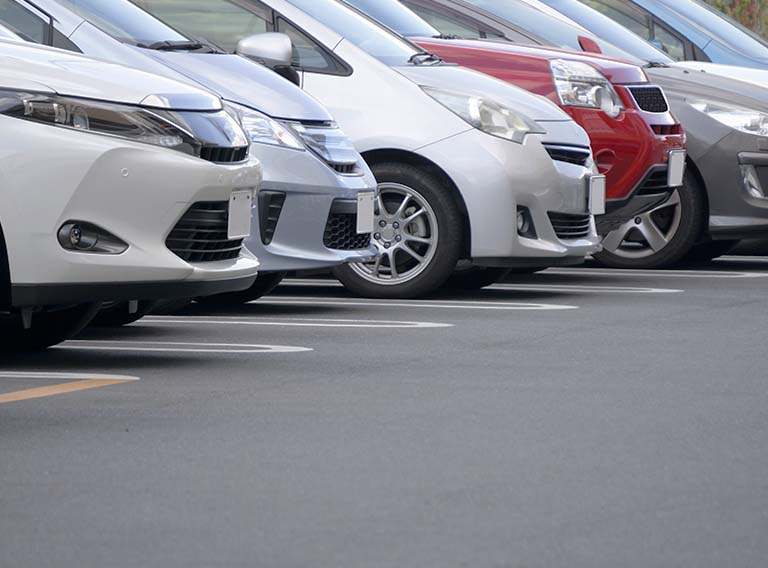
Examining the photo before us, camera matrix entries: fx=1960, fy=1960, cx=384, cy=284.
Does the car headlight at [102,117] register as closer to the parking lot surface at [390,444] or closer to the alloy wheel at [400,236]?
the parking lot surface at [390,444]

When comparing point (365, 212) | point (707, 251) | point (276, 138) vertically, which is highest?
point (276, 138)

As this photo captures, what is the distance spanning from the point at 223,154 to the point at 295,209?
5.62ft

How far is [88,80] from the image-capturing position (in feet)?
23.1

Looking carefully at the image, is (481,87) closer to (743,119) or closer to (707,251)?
(743,119)

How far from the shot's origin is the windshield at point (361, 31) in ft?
35.6

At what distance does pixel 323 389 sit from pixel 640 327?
2617mm

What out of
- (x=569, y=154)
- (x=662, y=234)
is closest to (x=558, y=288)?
(x=569, y=154)

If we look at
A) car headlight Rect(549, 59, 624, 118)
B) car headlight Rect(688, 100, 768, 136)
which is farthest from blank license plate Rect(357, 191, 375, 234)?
car headlight Rect(688, 100, 768, 136)

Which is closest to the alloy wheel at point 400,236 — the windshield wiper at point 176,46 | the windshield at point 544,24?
the windshield wiper at point 176,46

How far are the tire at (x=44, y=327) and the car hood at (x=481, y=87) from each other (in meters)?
3.13

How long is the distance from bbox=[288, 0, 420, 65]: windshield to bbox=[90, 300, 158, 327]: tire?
8.72 feet

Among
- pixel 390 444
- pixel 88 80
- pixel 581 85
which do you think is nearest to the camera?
pixel 390 444

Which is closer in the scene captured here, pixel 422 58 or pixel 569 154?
pixel 569 154

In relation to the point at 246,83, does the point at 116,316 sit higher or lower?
lower
